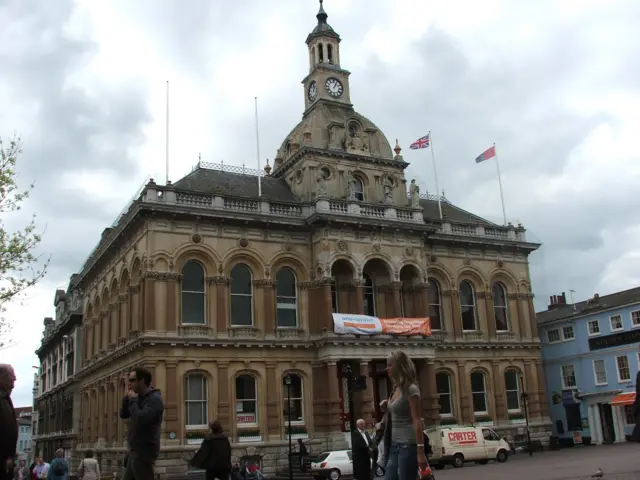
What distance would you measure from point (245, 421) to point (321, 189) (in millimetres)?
13085

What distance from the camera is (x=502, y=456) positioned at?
35.6 meters

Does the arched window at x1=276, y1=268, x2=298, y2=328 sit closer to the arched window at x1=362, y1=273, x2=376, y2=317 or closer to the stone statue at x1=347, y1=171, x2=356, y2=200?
the arched window at x1=362, y1=273, x2=376, y2=317

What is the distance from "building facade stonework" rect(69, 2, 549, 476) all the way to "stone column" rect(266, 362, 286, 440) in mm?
71

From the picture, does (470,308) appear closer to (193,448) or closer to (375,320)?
(375,320)

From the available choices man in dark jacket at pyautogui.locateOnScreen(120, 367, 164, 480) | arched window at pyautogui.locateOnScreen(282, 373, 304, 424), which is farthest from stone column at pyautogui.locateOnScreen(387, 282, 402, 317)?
man in dark jacket at pyautogui.locateOnScreen(120, 367, 164, 480)

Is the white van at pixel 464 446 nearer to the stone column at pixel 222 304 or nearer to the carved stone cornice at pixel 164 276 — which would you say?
the stone column at pixel 222 304

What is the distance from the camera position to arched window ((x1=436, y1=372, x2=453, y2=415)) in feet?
138

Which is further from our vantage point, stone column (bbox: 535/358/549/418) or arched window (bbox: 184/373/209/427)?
stone column (bbox: 535/358/549/418)

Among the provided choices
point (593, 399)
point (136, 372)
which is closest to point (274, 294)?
point (593, 399)

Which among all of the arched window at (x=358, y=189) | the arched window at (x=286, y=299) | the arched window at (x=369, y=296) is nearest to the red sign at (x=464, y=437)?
the arched window at (x=369, y=296)

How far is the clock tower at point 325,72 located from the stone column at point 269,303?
1352 centimetres

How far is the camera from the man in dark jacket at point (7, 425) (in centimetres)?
761

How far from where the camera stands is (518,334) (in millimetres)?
45562

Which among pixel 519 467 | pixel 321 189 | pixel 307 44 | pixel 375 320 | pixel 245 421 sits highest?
pixel 307 44
